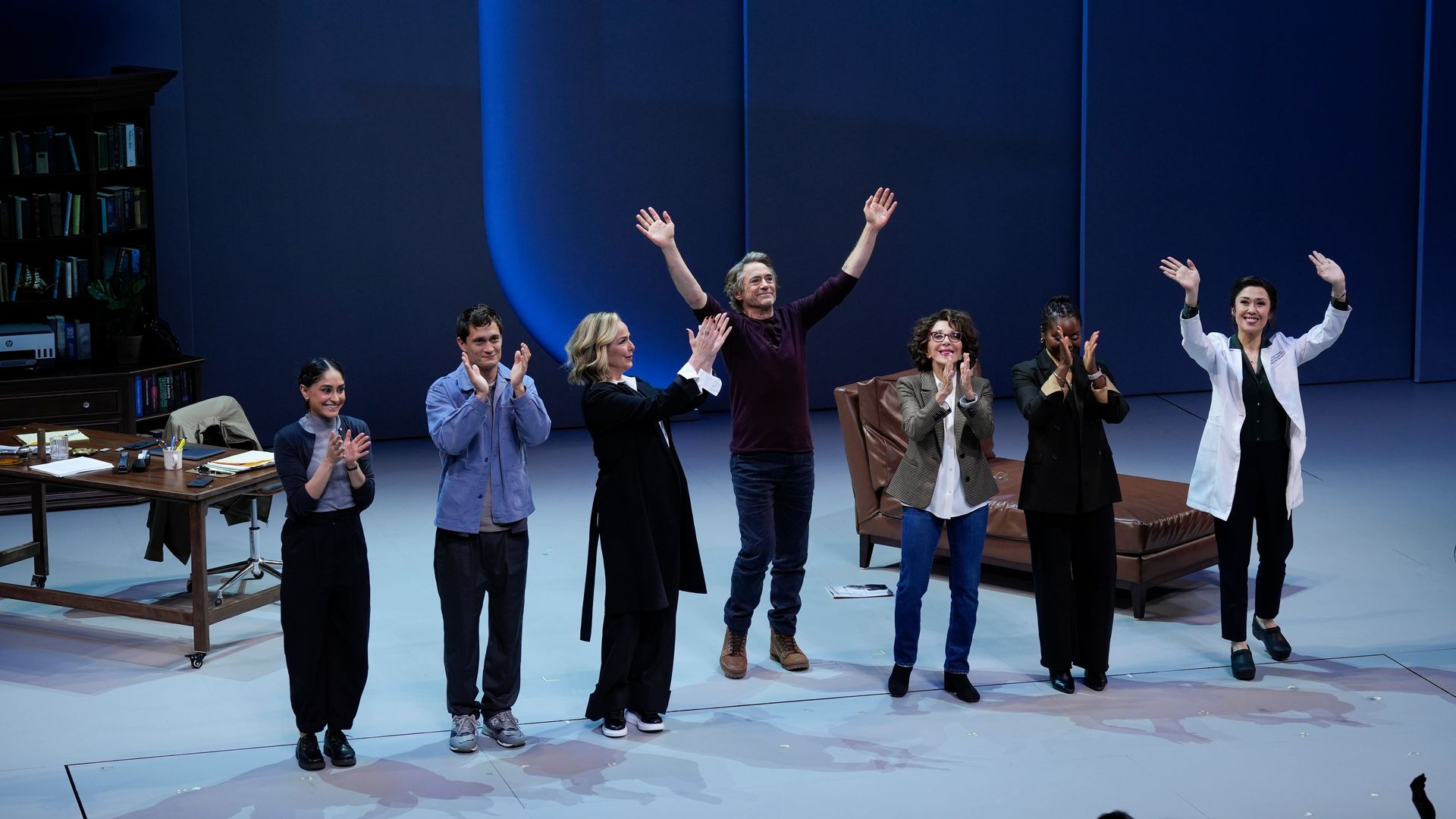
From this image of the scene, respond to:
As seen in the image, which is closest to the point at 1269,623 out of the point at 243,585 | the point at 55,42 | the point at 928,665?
the point at 928,665

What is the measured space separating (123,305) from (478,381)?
4586mm

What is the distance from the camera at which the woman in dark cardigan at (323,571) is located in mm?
4410

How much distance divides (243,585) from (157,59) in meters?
4.04

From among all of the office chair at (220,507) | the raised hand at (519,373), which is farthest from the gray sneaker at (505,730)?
the office chair at (220,507)

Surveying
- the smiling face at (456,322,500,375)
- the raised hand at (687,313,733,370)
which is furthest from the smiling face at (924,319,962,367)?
the smiling face at (456,322,500,375)

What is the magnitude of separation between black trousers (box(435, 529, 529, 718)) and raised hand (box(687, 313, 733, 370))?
761 mm

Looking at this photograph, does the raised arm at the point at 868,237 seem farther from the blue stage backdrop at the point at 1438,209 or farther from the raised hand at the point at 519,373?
the blue stage backdrop at the point at 1438,209

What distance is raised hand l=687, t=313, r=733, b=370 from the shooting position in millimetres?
4621

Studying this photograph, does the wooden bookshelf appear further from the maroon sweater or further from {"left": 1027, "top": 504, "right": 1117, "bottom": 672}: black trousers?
{"left": 1027, "top": 504, "right": 1117, "bottom": 672}: black trousers

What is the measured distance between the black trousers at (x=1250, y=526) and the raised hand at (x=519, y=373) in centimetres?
246

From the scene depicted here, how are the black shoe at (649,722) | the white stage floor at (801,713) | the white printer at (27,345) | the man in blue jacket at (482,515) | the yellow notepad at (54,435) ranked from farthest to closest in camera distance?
the white printer at (27,345) → the yellow notepad at (54,435) → the black shoe at (649,722) → the man in blue jacket at (482,515) → the white stage floor at (801,713)

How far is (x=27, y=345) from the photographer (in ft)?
26.7

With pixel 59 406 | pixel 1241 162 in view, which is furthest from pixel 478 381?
pixel 1241 162

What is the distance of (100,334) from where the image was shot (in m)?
8.49
